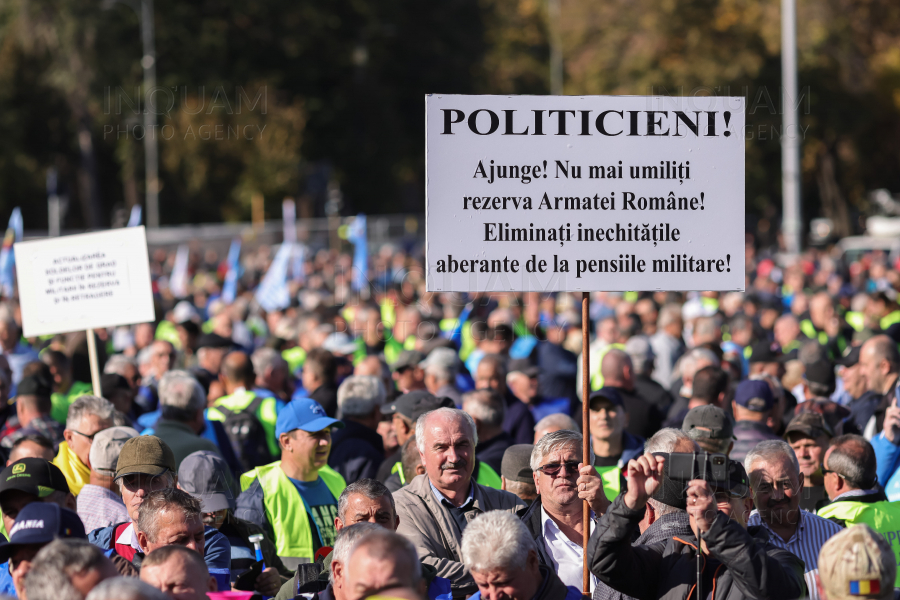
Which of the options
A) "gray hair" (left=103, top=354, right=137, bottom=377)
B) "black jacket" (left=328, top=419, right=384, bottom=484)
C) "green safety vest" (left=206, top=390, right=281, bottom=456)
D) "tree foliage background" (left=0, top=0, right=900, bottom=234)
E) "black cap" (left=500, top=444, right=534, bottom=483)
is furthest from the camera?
"tree foliage background" (left=0, top=0, right=900, bottom=234)

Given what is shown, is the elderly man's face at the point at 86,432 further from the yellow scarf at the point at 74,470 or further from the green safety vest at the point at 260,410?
the green safety vest at the point at 260,410

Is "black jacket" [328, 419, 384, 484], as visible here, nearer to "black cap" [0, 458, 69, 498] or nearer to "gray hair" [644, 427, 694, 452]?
"black cap" [0, 458, 69, 498]

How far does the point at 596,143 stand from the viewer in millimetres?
4383

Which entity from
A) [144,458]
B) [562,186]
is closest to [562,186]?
[562,186]

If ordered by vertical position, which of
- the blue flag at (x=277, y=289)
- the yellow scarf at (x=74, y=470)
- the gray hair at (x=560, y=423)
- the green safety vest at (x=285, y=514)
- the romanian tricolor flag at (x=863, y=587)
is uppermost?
the blue flag at (x=277, y=289)

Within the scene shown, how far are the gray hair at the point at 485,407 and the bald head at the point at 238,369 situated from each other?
6.75ft

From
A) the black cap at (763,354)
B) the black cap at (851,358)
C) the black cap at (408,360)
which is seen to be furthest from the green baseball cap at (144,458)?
the black cap at (851,358)

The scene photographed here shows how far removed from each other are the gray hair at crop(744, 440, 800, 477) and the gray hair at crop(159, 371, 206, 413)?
3.20 m

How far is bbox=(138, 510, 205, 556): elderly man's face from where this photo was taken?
411 centimetres

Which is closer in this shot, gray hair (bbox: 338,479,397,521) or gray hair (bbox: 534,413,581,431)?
gray hair (bbox: 338,479,397,521)

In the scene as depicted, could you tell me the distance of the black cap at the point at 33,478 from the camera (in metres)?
4.46

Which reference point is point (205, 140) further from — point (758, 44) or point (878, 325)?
point (878, 325)

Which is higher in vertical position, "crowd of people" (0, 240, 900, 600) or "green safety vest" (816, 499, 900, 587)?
"crowd of people" (0, 240, 900, 600)

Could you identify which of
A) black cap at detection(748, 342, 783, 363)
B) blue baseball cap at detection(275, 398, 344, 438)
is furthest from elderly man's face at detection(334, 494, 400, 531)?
black cap at detection(748, 342, 783, 363)
